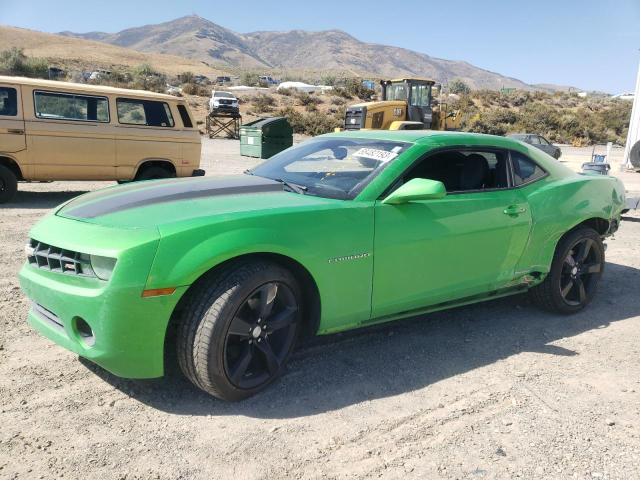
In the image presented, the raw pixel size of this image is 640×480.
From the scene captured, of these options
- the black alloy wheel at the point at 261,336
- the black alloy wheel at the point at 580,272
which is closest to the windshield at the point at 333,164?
the black alloy wheel at the point at 261,336

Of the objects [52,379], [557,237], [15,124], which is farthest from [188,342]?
[15,124]

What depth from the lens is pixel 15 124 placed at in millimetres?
8547

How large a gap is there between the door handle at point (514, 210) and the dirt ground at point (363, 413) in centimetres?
96

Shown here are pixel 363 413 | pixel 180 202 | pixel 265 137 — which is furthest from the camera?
pixel 265 137

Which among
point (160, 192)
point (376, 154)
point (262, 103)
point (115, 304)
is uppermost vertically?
point (262, 103)

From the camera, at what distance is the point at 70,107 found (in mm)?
8945

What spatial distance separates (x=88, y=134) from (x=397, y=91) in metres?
15.4

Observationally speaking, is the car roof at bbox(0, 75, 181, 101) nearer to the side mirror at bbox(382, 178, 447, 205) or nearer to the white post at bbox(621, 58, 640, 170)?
the side mirror at bbox(382, 178, 447, 205)

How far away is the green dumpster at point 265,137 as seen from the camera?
17794 millimetres

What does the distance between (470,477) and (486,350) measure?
152cm

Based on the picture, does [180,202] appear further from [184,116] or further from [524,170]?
[184,116]

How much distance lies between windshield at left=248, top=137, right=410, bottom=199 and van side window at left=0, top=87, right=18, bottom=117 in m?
6.18

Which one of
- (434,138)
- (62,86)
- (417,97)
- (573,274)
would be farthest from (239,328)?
(417,97)

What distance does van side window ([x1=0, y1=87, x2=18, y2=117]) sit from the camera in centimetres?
848
